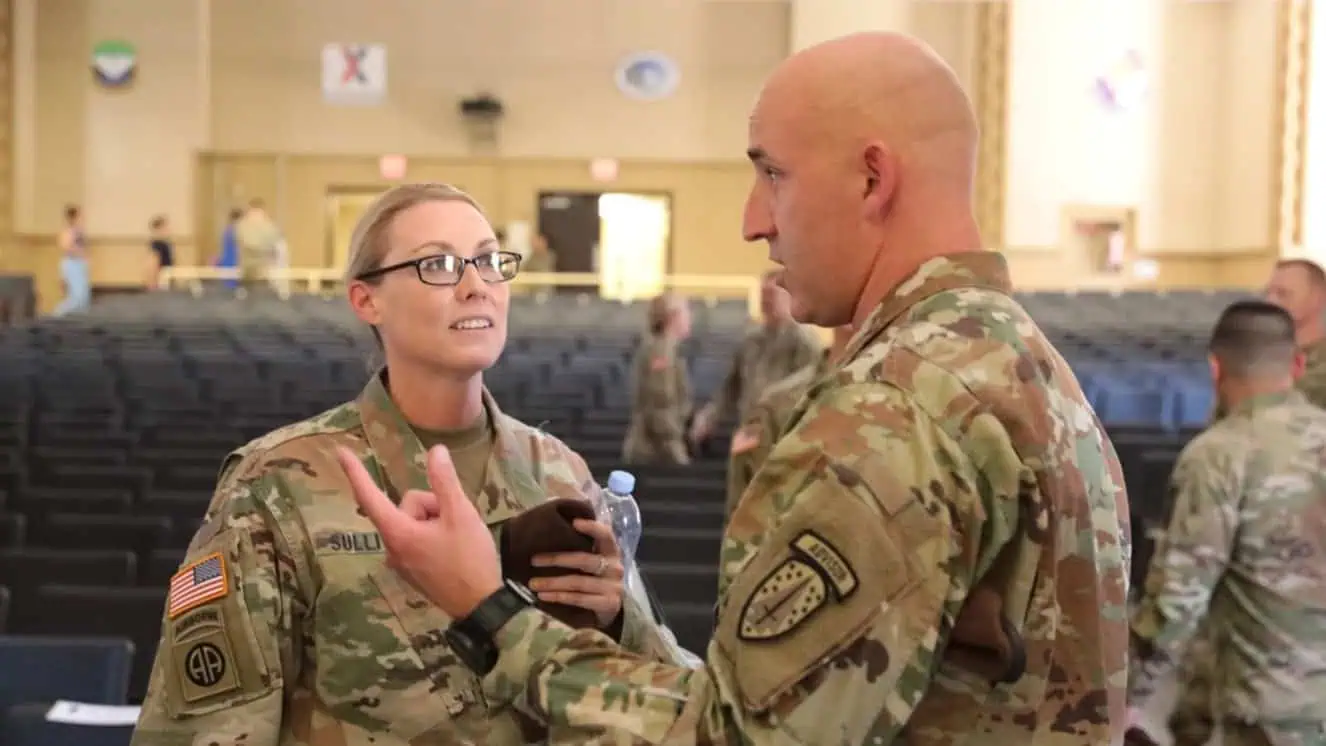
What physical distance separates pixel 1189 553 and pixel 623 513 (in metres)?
1.61

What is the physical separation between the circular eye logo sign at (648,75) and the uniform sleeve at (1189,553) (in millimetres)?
19501

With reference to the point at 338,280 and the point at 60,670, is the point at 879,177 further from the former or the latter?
the point at 338,280

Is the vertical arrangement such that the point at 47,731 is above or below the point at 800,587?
below

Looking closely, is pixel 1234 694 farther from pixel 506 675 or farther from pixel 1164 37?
pixel 1164 37

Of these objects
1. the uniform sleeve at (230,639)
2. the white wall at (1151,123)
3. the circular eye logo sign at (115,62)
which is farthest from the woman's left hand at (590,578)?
the circular eye logo sign at (115,62)

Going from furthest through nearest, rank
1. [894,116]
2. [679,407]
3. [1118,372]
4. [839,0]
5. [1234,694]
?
[839,0], [1118,372], [679,407], [1234,694], [894,116]

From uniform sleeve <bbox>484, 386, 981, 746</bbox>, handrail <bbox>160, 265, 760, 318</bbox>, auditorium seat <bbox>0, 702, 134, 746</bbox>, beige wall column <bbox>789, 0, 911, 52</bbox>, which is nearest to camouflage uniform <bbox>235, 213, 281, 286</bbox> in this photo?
handrail <bbox>160, 265, 760, 318</bbox>

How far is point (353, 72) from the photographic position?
2025cm

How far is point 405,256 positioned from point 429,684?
62cm

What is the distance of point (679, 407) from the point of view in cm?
735

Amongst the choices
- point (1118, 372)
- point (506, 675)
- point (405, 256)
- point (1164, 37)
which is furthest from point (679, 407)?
point (1164, 37)

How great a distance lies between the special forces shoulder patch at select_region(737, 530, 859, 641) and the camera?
3.79ft

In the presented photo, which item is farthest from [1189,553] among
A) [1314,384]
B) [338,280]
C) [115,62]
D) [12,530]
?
[115,62]

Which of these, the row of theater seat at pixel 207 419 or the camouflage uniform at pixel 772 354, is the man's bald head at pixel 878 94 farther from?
the camouflage uniform at pixel 772 354
